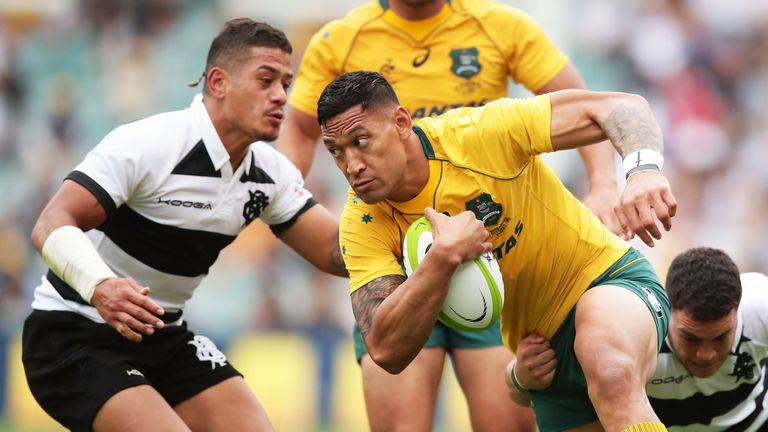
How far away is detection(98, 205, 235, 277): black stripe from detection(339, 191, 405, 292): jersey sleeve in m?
0.95

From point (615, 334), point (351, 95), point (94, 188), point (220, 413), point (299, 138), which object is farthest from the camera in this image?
point (299, 138)

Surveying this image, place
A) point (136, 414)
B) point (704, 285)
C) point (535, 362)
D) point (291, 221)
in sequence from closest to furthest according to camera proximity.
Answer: point (136, 414)
point (535, 362)
point (704, 285)
point (291, 221)

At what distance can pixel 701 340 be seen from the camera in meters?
5.72

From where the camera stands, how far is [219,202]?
586 centimetres

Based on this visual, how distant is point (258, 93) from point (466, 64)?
137cm

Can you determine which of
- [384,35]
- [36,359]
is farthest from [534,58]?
[36,359]

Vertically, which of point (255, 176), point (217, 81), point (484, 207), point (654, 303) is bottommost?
point (654, 303)

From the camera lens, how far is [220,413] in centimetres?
582

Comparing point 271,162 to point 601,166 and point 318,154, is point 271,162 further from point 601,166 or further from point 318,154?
point 318,154

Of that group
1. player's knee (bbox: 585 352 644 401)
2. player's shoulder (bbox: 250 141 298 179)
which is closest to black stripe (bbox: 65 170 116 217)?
player's shoulder (bbox: 250 141 298 179)

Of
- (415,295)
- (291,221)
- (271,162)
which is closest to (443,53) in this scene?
(271,162)

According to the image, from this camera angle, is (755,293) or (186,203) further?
(755,293)

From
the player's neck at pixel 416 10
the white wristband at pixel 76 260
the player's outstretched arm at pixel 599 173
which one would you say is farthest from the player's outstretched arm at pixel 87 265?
the player's outstretched arm at pixel 599 173

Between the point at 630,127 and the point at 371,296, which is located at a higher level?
the point at 630,127
